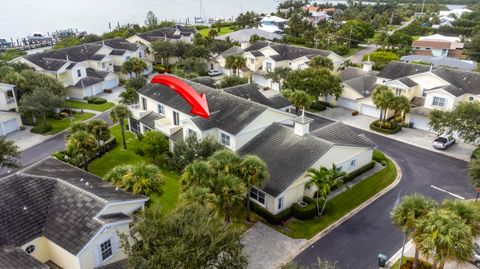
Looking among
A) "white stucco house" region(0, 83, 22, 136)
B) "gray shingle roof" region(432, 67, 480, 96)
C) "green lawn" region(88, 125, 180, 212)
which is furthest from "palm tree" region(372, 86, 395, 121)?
"white stucco house" region(0, 83, 22, 136)

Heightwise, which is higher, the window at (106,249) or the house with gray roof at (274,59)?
the house with gray roof at (274,59)

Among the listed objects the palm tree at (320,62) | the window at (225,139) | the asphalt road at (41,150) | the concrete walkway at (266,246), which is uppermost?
the palm tree at (320,62)

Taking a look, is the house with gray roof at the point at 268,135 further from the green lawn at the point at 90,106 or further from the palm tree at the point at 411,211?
the green lawn at the point at 90,106

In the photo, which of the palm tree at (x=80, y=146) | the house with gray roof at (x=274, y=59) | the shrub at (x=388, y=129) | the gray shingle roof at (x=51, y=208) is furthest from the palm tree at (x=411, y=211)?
the house with gray roof at (x=274, y=59)

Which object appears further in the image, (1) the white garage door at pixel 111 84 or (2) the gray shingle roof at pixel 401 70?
(1) the white garage door at pixel 111 84

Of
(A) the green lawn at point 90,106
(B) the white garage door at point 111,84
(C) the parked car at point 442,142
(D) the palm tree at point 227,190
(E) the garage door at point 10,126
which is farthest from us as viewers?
(B) the white garage door at point 111,84

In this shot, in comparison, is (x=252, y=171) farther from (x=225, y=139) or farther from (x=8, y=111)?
(x=8, y=111)

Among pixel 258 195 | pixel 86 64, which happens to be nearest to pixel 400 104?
pixel 258 195
